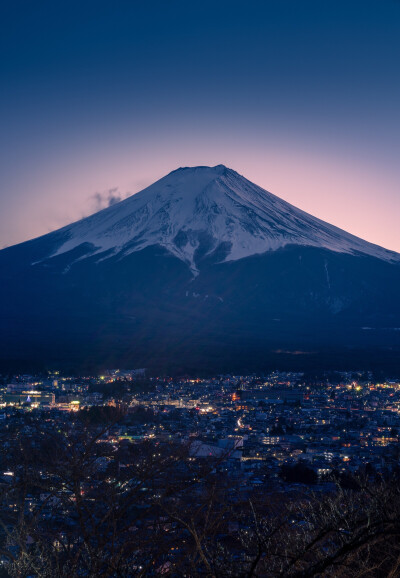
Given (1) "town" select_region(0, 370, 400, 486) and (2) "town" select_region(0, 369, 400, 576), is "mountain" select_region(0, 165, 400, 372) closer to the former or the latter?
(1) "town" select_region(0, 370, 400, 486)

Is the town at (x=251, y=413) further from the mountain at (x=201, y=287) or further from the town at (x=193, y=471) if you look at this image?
the mountain at (x=201, y=287)

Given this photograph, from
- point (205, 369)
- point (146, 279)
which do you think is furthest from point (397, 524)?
point (146, 279)

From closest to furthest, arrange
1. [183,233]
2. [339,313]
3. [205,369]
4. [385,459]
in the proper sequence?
[385,459] → [205,369] → [339,313] → [183,233]

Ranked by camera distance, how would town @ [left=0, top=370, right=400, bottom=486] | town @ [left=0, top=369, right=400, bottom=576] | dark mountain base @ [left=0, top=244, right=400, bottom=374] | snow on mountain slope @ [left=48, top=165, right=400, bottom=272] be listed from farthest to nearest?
snow on mountain slope @ [left=48, top=165, right=400, bottom=272] → dark mountain base @ [left=0, top=244, right=400, bottom=374] → town @ [left=0, top=370, right=400, bottom=486] → town @ [left=0, top=369, right=400, bottom=576]

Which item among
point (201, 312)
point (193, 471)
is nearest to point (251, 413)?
point (193, 471)

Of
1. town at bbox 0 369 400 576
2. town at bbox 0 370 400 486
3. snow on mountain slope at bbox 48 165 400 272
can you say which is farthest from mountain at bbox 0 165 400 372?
town at bbox 0 369 400 576

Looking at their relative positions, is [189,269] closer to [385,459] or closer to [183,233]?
[183,233]
